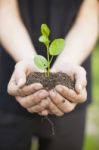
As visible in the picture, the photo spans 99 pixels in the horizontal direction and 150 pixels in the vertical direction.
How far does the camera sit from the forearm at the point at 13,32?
1552mm

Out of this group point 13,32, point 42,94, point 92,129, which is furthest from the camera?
point 92,129

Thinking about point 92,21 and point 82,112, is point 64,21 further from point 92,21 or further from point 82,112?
point 82,112

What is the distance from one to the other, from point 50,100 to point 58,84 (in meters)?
0.05

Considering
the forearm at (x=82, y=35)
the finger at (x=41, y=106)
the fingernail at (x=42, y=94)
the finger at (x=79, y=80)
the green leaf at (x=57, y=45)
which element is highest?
the green leaf at (x=57, y=45)

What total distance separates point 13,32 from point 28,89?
0.36 metres

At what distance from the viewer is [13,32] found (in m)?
1.59

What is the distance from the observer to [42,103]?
1313 mm

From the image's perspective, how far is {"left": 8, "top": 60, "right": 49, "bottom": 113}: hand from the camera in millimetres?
1267

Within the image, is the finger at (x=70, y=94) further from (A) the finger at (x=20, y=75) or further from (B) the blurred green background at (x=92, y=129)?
(B) the blurred green background at (x=92, y=129)

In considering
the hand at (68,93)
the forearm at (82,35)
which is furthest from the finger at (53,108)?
the forearm at (82,35)

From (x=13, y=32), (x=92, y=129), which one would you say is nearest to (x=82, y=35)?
(x=13, y=32)

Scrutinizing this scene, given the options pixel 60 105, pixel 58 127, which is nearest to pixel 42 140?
pixel 58 127

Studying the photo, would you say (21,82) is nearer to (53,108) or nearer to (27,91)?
(27,91)

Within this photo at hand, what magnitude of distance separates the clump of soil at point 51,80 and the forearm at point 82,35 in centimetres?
20
